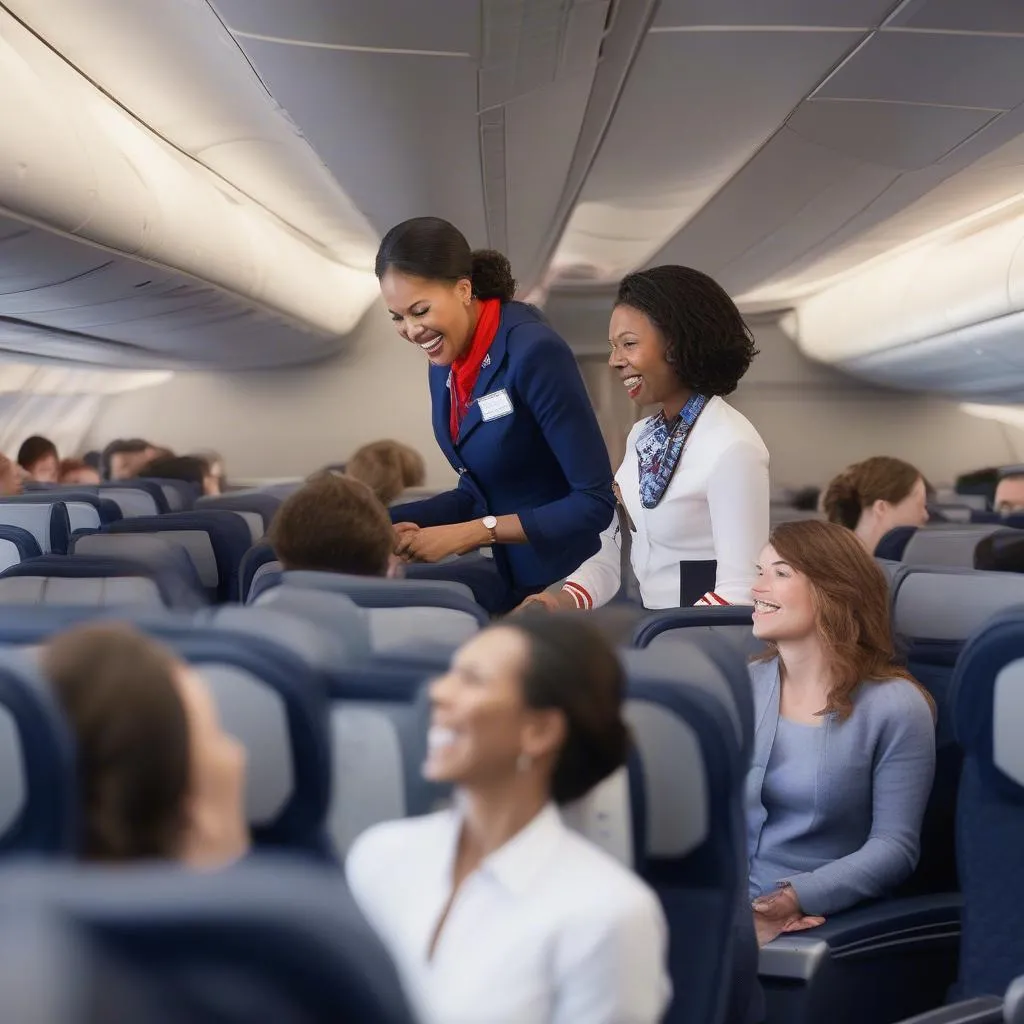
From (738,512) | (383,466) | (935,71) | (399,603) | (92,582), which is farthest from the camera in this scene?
(383,466)

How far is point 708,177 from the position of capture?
25.8 feet

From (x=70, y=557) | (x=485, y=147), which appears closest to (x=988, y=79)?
(x=485, y=147)

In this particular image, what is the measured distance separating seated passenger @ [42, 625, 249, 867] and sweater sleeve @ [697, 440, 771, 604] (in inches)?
49.1

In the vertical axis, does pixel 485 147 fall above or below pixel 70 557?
above

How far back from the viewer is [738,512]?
7.49ft

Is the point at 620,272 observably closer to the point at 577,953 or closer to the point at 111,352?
the point at 111,352

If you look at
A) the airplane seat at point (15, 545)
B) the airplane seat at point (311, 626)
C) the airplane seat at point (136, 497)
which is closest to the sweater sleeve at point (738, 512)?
the airplane seat at point (311, 626)

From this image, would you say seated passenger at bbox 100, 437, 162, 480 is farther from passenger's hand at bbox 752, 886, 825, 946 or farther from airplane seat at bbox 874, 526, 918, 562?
passenger's hand at bbox 752, 886, 825, 946

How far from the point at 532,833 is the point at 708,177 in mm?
7063

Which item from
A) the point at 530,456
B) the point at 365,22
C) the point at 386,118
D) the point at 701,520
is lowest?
the point at 701,520

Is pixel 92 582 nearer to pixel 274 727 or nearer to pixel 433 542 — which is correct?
pixel 274 727

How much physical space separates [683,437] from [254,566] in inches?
29.0

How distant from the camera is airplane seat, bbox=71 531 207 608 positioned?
68.7 inches

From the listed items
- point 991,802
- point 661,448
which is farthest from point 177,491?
point 991,802
